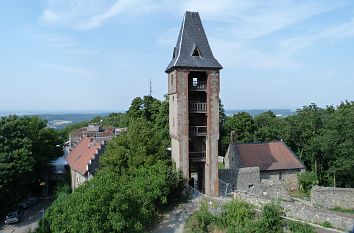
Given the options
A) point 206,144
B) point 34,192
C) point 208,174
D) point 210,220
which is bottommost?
point 34,192

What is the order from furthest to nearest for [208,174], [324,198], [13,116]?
[13,116] → [324,198] → [208,174]

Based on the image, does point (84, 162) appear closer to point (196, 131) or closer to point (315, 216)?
point (196, 131)

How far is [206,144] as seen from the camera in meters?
26.1

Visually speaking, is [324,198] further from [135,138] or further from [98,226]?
[98,226]

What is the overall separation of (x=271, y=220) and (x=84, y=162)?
18.7m

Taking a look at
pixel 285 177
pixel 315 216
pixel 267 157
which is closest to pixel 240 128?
pixel 267 157

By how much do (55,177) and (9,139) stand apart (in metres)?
8.89

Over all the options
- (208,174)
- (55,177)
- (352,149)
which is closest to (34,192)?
(55,177)

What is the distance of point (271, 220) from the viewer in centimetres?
1844

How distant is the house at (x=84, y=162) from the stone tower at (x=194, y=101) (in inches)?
284

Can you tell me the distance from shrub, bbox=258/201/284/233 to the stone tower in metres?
6.99

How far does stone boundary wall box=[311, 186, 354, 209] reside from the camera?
91.1 ft

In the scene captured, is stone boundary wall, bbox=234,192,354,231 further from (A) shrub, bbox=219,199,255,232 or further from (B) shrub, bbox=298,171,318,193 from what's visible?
(B) shrub, bbox=298,171,318,193

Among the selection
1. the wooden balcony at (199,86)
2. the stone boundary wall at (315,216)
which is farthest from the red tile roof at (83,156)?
the stone boundary wall at (315,216)
